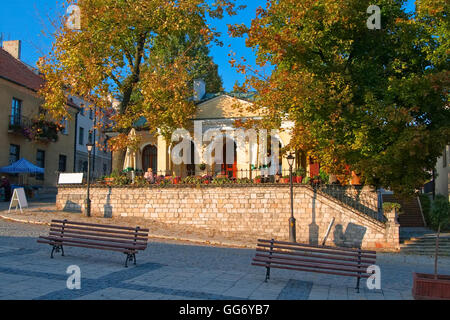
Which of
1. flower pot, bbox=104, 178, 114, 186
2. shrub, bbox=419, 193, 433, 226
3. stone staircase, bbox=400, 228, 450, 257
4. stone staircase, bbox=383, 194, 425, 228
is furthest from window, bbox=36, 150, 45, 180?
shrub, bbox=419, 193, 433, 226

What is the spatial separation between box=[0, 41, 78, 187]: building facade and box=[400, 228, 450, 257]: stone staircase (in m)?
20.4

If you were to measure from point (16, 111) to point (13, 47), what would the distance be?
7.35 metres

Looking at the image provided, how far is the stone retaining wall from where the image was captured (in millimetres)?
16719

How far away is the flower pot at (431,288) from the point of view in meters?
6.93

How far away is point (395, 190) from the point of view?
53.8 feet

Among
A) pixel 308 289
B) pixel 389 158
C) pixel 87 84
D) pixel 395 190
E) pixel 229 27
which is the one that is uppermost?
pixel 229 27

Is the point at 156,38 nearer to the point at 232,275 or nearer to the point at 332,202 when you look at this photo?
the point at 332,202

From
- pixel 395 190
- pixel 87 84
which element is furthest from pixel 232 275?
pixel 87 84

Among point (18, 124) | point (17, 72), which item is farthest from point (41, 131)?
point (17, 72)

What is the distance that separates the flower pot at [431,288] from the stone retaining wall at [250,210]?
31.3 ft

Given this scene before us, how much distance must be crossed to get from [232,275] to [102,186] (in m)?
12.5

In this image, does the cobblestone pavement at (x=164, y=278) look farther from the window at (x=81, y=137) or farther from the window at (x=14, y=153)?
the window at (x=81, y=137)

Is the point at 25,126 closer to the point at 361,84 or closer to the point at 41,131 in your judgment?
the point at 41,131

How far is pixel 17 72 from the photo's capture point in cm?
2878
